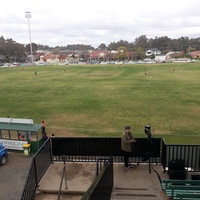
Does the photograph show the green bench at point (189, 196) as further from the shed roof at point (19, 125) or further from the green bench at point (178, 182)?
the shed roof at point (19, 125)

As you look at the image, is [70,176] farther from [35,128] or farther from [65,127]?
[65,127]

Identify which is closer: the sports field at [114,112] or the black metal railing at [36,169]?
the black metal railing at [36,169]

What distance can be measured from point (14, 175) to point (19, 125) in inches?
148

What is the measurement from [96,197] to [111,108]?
729 inches

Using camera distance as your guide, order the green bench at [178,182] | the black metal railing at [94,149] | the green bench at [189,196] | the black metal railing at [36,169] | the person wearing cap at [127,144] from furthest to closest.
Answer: the black metal railing at [94,149] → the person wearing cap at [127,144] → the green bench at [178,182] → the black metal railing at [36,169] → the green bench at [189,196]

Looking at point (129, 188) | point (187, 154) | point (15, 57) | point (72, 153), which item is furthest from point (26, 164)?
point (15, 57)

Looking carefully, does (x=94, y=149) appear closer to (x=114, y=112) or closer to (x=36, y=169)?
(x=36, y=169)

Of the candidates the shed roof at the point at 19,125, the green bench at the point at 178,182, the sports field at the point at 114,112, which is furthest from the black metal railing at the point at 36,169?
the sports field at the point at 114,112

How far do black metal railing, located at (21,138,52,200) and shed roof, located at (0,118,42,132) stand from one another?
14.2ft

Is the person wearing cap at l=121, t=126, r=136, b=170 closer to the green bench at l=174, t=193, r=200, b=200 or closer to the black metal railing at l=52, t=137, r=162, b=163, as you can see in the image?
the black metal railing at l=52, t=137, r=162, b=163

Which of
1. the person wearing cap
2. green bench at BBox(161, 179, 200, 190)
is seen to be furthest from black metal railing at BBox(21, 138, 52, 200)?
green bench at BBox(161, 179, 200, 190)

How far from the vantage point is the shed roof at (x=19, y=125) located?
13.0m

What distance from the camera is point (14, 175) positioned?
10305mm

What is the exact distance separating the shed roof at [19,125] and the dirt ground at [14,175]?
1.32 metres
